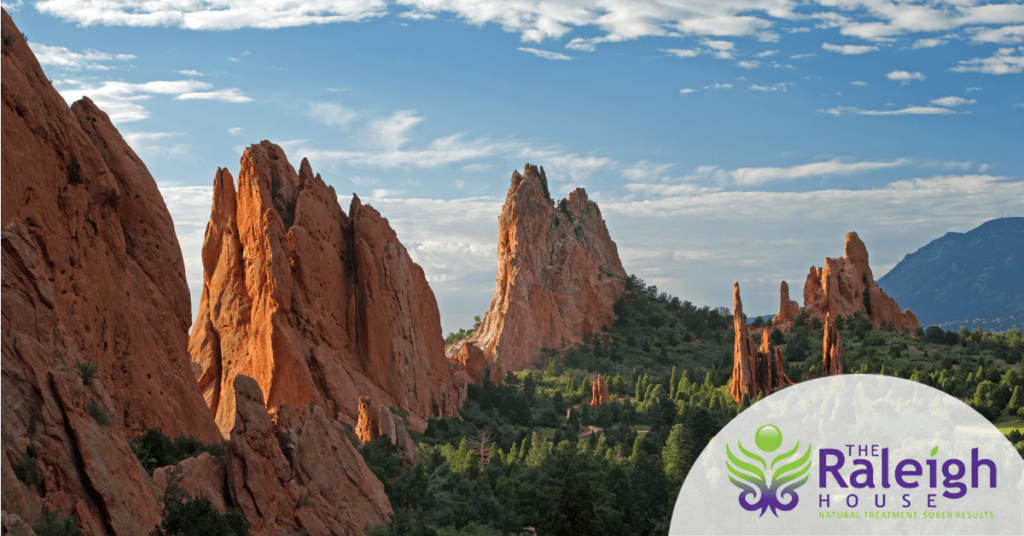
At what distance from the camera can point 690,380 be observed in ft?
318

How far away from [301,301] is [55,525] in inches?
1551

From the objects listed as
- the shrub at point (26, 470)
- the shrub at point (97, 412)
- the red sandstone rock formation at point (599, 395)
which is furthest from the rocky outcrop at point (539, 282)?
the shrub at point (26, 470)

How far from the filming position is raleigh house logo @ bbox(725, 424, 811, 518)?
3466 centimetres

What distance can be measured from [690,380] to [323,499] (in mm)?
76605

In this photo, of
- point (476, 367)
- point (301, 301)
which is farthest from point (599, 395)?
point (301, 301)

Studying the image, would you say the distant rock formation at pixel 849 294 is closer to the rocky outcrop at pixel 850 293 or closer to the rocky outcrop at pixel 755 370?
the rocky outcrop at pixel 850 293

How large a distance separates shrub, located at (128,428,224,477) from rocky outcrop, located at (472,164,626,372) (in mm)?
89359

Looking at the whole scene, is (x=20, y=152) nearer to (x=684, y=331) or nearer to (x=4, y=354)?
(x=4, y=354)

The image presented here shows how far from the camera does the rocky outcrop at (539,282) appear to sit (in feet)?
398

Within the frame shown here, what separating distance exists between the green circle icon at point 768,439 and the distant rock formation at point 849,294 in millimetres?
66177

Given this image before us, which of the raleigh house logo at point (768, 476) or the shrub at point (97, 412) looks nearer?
the shrub at point (97, 412)

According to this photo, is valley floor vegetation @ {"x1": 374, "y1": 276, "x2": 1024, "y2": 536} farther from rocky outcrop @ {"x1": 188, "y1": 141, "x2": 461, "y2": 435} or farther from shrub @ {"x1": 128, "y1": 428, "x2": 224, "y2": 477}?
shrub @ {"x1": 128, "y1": 428, "x2": 224, "y2": 477}

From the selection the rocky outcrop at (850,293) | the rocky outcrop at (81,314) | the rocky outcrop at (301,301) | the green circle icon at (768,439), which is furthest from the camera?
the rocky outcrop at (850,293)

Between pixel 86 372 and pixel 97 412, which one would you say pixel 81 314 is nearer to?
pixel 86 372
